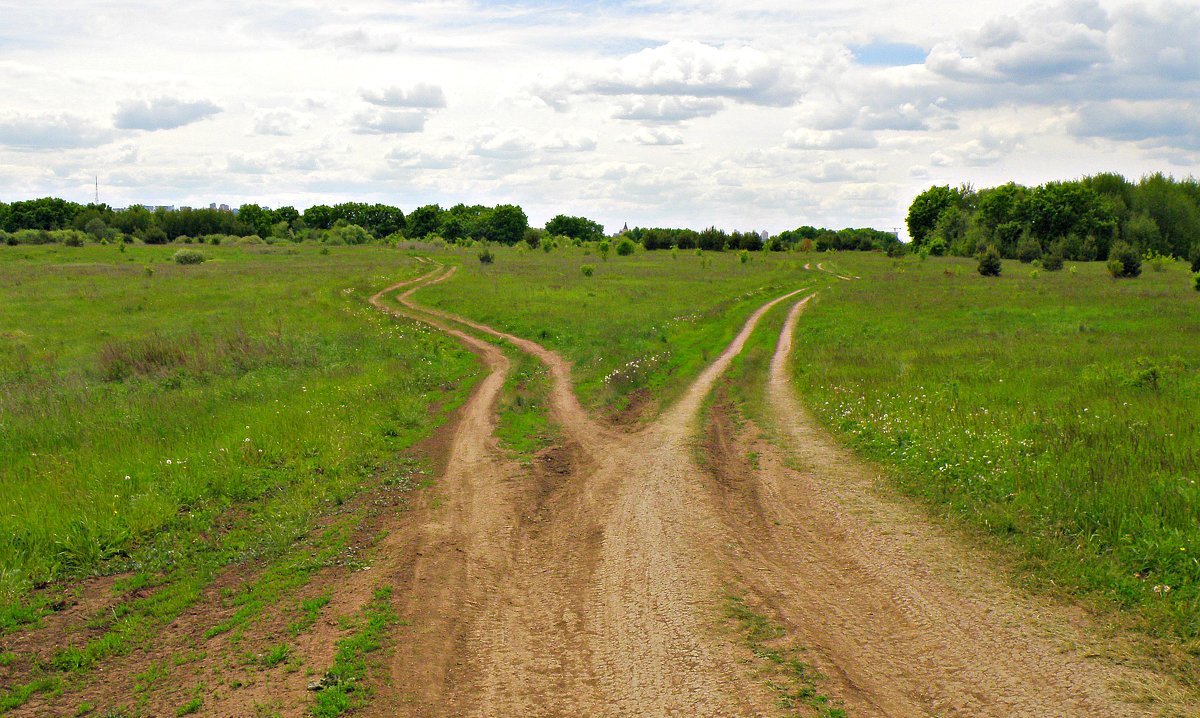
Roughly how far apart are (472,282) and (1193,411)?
4004cm

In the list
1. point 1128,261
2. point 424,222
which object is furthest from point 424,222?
point 1128,261

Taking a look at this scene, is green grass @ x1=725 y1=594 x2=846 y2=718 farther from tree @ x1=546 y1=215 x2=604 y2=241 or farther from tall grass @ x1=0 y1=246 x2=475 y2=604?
tree @ x1=546 y1=215 x2=604 y2=241

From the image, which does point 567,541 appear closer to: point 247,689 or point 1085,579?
point 247,689

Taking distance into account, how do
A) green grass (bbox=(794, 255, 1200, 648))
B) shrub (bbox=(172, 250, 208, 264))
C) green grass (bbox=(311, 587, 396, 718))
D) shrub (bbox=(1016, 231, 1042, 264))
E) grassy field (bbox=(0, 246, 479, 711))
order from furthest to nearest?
1. shrub (bbox=(1016, 231, 1042, 264))
2. shrub (bbox=(172, 250, 208, 264))
3. grassy field (bbox=(0, 246, 479, 711))
4. green grass (bbox=(794, 255, 1200, 648))
5. green grass (bbox=(311, 587, 396, 718))

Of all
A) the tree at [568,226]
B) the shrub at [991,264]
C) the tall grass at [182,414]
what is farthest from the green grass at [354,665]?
the tree at [568,226]

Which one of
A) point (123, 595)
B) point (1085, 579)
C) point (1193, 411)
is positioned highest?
point (1193, 411)

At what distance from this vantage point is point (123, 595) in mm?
7773

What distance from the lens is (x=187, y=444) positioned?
12586 mm

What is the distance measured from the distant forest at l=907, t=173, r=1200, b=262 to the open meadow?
6448 centimetres

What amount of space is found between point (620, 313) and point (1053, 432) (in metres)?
22.9

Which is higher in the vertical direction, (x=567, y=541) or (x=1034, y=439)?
(x=1034, y=439)

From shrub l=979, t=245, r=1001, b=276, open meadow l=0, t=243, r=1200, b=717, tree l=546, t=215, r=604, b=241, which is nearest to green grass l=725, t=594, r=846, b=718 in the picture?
open meadow l=0, t=243, r=1200, b=717

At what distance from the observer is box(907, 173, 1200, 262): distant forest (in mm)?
81750

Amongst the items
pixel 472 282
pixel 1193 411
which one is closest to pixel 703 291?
pixel 472 282
